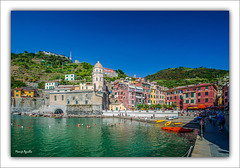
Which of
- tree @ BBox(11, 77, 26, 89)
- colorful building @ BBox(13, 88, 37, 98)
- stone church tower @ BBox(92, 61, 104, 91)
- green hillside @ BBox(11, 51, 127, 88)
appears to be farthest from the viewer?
green hillside @ BBox(11, 51, 127, 88)

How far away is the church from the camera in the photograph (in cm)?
3916

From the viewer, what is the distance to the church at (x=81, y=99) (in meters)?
39.2

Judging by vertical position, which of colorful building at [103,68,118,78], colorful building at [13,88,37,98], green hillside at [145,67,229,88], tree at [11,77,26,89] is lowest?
colorful building at [13,88,37,98]


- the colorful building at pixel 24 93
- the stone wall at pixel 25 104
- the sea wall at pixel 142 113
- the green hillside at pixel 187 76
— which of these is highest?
the green hillside at pixel 187 76

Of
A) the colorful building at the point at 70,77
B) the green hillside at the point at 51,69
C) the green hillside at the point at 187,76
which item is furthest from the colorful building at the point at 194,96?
the colorful building at the point at 70,77

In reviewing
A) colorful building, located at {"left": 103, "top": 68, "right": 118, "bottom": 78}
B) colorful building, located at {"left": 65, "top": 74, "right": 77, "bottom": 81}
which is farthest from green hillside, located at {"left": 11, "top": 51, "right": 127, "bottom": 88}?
colorful building, located at {"left": 103, "top": 68, "right": 118, "bottom": 78}

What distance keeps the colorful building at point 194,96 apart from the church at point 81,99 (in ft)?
57.2

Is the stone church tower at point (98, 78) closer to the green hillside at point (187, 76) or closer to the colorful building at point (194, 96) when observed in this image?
the colorful building at point (194, 96)

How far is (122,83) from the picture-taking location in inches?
1741

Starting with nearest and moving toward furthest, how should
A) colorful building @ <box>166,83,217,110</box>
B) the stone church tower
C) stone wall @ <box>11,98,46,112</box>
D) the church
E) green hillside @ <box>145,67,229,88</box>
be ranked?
colorful building @ <box>166,83,217,110</box> < stone wall @ <box>11,98,46,112</box> < the church < the stone church tower < green hillside @ <box>145,67,229,88</box>

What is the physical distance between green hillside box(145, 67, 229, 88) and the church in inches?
1054

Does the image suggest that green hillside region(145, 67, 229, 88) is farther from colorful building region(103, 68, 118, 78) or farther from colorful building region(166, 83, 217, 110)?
colorful building region(103, 68, 118, 78)

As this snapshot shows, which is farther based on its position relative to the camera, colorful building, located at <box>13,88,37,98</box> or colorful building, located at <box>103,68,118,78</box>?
colorful building, located at <box>103,68,118,78</box>
